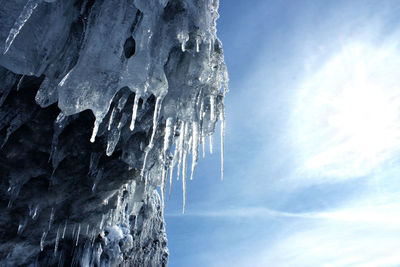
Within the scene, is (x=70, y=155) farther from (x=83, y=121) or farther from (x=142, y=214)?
(x=142, y=214)

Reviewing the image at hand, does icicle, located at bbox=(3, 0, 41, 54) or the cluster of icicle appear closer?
icicle, located at bbox=(3, 0, 41, 54)

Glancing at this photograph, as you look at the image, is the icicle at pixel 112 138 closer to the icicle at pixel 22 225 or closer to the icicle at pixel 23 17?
the icicle at pixel 23 17

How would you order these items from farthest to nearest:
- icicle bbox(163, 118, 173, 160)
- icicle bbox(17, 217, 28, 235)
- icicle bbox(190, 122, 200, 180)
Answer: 1. icicle bbox(17, 217, 28, 235)
2. icicle bbox(190, 122, 200, 180)
3. icicle bbox(163, 118, 173, 160)

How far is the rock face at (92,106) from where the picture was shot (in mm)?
3486

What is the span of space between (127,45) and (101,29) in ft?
2.03

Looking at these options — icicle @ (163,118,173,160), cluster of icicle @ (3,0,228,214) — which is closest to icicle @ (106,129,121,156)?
cluster of icicle @ (3,0,228,214)

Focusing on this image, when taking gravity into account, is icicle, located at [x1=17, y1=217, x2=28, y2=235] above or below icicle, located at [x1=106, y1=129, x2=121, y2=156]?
below

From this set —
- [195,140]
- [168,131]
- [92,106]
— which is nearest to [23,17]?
[92,106]

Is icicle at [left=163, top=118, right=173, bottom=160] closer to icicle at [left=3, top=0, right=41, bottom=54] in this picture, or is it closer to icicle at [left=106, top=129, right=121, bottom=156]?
icicle at [left=106, top=129, right=121, bottom=156]

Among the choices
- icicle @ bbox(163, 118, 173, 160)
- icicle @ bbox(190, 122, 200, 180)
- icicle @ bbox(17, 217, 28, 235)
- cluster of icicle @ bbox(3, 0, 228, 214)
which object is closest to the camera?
cluster of icicle @ bbox(3, 0, 228, 214)

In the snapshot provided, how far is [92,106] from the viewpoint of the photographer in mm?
3594

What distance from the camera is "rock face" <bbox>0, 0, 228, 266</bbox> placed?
11.4ft

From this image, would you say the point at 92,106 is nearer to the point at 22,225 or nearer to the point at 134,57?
the point at 134,57

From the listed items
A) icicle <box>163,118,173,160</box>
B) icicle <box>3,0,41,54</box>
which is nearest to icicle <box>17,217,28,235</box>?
icicle <box>163,118,173,160</box>
